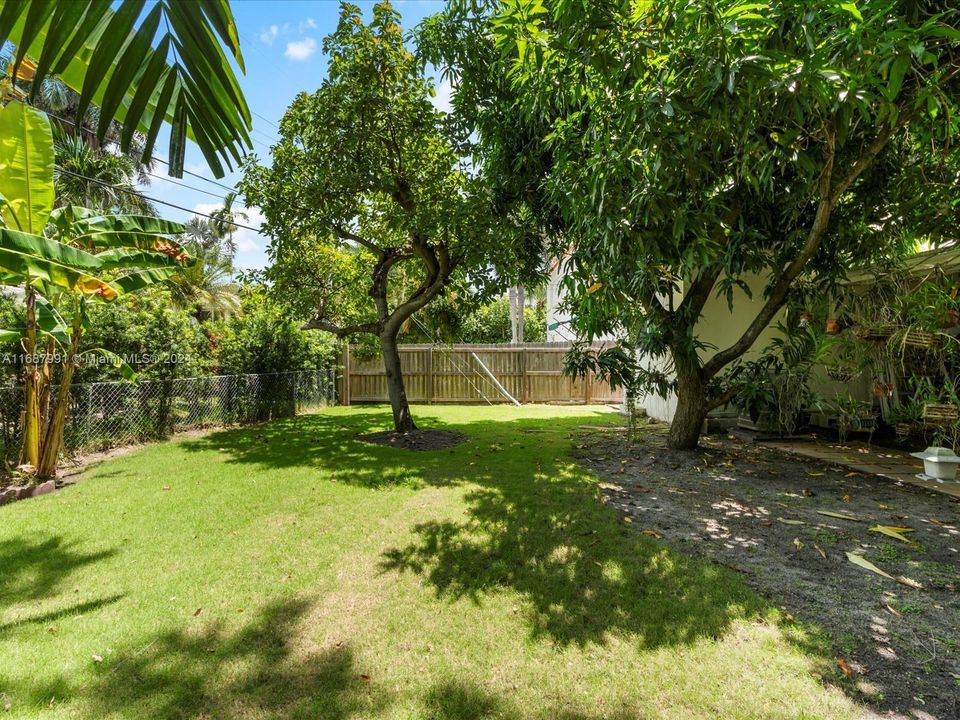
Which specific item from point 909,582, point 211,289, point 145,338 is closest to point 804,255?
point 909,582

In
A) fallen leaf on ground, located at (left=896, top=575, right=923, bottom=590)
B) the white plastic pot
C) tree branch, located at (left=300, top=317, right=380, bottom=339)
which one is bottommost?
fallen leaf on ground, located at (left=896, top=575, right=923, bottom=590)

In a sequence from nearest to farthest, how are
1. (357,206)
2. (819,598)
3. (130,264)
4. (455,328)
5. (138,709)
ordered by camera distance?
(138,709)
(819,598)
(130,264)
(357,206)
(455,328)

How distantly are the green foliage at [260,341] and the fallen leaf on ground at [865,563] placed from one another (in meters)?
8.95

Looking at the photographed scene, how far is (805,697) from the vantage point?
2.03 m

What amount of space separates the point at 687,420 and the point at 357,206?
243 inches

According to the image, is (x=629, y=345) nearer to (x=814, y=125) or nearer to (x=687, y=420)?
(x=687, y=420)

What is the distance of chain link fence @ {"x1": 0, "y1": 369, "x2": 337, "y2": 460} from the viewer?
6000 millimetres

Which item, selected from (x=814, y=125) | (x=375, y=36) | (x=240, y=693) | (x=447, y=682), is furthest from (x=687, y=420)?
(x=375, y=36)

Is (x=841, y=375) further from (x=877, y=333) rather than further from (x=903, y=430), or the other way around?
(x=877, y=333)

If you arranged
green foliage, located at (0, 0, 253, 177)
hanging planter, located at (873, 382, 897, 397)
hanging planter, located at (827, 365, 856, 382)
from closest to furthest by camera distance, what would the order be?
green foliage, located at (0, 0, 253, 177), hanging planter, located at (873, 382, 897, 397), hanging planter, located at (827, 365, 856, 382)

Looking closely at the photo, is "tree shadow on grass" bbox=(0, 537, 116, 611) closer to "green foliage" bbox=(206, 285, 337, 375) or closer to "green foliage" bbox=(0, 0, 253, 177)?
"green foliage" bbox=(0, 0, 253, 177)

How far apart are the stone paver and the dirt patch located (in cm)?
24

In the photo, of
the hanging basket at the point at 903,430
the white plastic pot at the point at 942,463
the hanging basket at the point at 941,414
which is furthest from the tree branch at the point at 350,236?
the hanging basket at the point at 903,430

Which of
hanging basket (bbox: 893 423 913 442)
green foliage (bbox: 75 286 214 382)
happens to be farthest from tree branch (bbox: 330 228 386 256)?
hanging basket (bbox: 893 423 913 442)
